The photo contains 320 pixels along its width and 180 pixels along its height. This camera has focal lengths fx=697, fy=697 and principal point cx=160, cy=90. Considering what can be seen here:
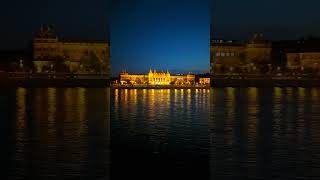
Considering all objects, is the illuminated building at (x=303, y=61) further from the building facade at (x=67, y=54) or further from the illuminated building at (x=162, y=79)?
the building facade at (x=67, y=54)

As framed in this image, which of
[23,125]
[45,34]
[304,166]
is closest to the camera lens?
[304,166]

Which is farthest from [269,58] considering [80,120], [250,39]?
[80,120]

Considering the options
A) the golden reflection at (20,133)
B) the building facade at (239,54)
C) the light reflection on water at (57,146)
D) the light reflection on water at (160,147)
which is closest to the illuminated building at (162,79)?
the building facade at (239,54)

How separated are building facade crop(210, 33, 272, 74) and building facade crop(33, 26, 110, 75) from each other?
15343mm

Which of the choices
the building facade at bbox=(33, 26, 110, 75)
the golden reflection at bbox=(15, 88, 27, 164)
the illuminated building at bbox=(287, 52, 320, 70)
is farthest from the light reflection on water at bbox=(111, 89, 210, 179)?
the illuminated building at bbox=(287, 52, 320, 70)

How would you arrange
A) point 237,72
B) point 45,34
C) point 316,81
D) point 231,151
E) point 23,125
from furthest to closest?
point 237,72, point 45,34, point 316,81, point 23,125, point 231,151

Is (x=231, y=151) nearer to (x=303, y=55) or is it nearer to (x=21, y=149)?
(x=21, y=149)

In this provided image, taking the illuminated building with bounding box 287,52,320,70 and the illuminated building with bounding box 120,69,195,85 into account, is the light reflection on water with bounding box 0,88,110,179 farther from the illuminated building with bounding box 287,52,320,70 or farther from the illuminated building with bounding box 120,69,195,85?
the illuminated building with bounding box 287,52,320,70

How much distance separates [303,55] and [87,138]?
253ft

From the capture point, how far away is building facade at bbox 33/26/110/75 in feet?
273

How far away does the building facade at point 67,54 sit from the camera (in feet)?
273

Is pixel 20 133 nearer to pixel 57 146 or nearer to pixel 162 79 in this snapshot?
pixel 57 146

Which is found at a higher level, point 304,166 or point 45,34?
point 45,34

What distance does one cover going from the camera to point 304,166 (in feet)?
35.3
